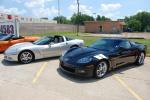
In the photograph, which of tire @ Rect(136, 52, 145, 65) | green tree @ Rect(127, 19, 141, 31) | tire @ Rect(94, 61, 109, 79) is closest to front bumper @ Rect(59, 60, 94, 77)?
tire @ Rect(94, 61, 109, 79)

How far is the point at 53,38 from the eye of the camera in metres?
10.5

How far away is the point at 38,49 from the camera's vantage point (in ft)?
32.0

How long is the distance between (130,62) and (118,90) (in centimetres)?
299

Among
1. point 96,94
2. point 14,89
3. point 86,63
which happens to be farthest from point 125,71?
point 14,89

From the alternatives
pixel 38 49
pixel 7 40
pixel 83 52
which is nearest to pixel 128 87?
pixel 83 52

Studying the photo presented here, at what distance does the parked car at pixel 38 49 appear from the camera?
9.31 m

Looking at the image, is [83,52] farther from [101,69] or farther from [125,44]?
[125,44]

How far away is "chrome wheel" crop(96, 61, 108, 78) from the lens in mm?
7289

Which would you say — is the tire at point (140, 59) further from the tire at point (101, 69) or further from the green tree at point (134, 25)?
the green tree at point (134, 25)

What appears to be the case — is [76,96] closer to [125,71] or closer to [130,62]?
[125,71]

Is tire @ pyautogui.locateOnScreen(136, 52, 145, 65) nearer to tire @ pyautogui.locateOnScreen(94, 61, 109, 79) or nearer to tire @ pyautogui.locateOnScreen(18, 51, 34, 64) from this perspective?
tire @ pyautogui.locateOnScreen(94, 61, 109, 79)

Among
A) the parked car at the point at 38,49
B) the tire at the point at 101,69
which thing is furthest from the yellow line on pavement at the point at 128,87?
the parked car at the point at 38,49

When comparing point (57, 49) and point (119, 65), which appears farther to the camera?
point (57, 49)

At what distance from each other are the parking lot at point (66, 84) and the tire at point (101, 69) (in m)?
0.17
